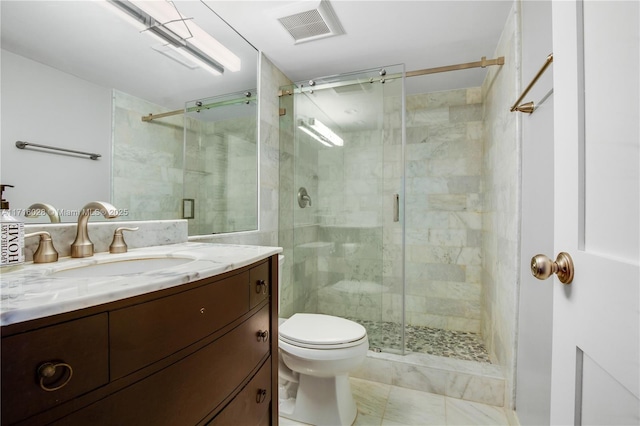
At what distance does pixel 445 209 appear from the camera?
2709mm

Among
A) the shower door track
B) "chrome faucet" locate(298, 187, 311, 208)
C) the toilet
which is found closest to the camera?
the toilet

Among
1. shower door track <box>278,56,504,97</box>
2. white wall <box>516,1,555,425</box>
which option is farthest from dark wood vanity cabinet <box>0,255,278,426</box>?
shower door track <box>278,56,504,97</box>

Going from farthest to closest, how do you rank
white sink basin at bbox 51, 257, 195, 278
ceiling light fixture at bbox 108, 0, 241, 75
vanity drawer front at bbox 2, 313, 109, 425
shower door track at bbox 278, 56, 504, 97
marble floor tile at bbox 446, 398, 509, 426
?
shower door track at bbox 278, 56, 504, 97 → marble floor tile at bbox 446, 398, 509, 426 → ceiling light fixture at bbox 108, 0, 241, 75 → white sink basin at bbox 51, 257, 195, 278 → vanity drawer front at bbox 2, 313, 109, 425

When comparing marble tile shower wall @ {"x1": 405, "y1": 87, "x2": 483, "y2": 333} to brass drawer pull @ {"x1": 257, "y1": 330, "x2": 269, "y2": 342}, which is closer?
brass drawer pull @ {"x1": 257, "y1": 330, "x2": 269, "y2": 342}

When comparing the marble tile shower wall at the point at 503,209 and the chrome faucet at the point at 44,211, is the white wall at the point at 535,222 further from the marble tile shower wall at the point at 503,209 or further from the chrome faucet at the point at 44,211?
the chrome faucet at the point at 44,211

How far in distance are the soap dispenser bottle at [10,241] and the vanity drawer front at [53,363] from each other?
1.46 feet

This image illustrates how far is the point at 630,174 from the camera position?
1.36ft

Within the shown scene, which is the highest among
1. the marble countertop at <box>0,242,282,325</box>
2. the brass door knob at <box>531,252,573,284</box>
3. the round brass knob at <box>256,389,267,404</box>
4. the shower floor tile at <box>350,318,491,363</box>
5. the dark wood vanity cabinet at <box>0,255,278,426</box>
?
the brass door knob at <box>531,252,573,284</box>

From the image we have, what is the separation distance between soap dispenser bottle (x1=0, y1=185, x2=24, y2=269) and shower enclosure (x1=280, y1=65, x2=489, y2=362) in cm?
165

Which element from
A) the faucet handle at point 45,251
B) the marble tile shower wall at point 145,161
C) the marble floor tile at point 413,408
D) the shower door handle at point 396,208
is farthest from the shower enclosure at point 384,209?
the faucet handle at point 45,251

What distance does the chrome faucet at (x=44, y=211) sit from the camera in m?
0.88

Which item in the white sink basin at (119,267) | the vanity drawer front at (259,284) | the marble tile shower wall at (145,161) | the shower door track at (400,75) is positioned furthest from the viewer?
the shower door track at (400,75)

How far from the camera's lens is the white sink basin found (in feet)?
2.66

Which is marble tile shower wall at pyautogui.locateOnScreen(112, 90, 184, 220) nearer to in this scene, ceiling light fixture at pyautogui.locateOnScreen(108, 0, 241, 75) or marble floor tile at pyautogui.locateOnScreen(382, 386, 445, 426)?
ceiling light fixture at pyautogui.locateOnScreen(108, 0, 241, 75)
